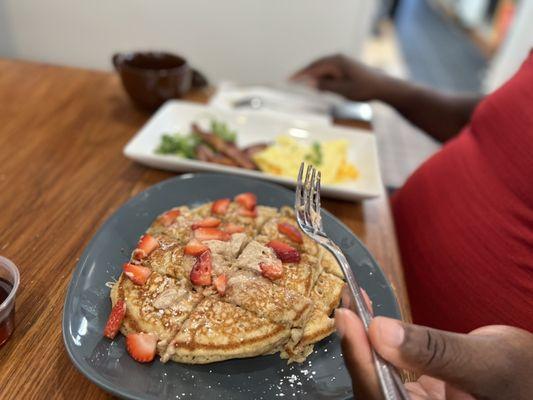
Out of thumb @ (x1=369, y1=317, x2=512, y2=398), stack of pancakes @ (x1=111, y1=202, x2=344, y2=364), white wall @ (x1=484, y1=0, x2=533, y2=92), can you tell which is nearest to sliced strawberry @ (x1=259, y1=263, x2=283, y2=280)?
stack of pancakes @ (x1=111, y1=202, x2=344, y2=364)

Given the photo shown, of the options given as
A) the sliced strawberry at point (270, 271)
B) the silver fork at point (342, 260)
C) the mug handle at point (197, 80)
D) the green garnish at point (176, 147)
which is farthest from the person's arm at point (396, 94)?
the sliced strawberry at point (270, 271)

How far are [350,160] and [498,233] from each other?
2.26 ft

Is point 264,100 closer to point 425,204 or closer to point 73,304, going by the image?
point 425,204

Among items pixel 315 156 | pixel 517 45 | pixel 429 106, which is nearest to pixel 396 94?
pixel 429 106

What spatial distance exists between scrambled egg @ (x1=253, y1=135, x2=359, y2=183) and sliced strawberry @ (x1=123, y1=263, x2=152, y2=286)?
731 mm

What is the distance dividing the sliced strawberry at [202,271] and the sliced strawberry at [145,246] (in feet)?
0.49

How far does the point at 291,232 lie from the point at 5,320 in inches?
29.0

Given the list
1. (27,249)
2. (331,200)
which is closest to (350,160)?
(331,200)

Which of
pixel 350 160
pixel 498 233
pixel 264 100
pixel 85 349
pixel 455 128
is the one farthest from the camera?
pixel 264 100

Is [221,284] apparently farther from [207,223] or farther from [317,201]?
[317,201]

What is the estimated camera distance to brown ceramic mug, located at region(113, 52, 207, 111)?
1.86 m

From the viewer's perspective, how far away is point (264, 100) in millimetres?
2270

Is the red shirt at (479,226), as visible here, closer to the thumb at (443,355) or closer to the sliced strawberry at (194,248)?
the thumb at (443,355)

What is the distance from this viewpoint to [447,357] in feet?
2.27
